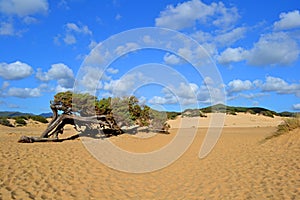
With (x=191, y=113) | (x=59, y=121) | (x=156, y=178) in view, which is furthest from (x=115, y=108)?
(x=191, y=113)

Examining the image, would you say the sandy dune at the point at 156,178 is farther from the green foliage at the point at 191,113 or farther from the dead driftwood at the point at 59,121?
the green foliage at the point at 191,113

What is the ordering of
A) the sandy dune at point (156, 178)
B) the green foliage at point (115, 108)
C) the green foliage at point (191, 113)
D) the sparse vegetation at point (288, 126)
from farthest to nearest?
the green foliage at point (191, 113)
the green foliage at point (115, 108)
the sparse vegetation at point (288, 126)
the sandy dune at point (156, 178)

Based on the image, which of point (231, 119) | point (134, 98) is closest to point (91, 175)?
point (134, 98)

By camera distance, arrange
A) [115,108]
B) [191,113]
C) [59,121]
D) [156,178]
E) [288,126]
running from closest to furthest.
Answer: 1. [156,178]
2. [288,126]
3. [59,121]
4. [115,108]
5. [191,113]

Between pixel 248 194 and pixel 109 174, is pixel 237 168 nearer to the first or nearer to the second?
pixel 248 194

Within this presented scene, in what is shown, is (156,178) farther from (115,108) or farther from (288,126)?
(115,108)

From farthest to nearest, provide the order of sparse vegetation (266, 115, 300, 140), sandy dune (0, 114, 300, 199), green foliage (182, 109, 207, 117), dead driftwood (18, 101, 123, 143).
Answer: green foliage (182, 109, 207, 117) → dead driftwood (18, 101, 123, 143) → sparse vegetation (266, 115, 300, 140) → sandy dune (0, 114, 300, 199)

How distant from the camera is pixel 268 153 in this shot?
1155 centimetres

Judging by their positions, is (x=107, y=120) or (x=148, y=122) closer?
(x=107, y=120)

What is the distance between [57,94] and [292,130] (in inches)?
532

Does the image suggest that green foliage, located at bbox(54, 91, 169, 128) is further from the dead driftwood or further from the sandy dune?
the sandy dune

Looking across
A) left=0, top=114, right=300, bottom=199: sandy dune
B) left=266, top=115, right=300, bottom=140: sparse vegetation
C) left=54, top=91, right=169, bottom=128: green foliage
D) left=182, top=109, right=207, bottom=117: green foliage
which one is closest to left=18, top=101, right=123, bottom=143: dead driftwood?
left=54, top=91, right=169, bottom=128: green foliage

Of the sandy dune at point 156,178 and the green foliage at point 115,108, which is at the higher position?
the green foliage at point 115,108

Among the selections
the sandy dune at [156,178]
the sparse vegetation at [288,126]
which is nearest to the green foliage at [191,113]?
the sparse vegetation at [288,126]
